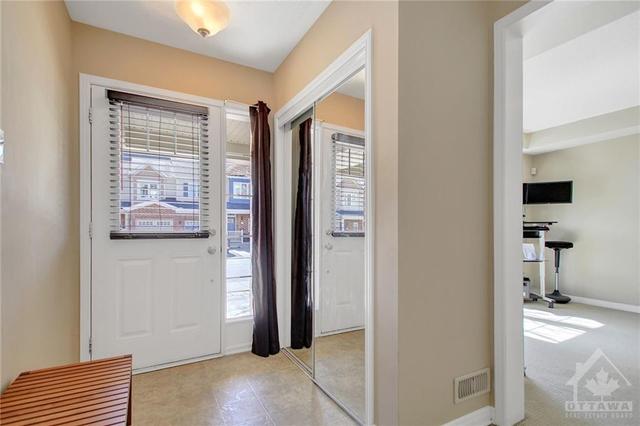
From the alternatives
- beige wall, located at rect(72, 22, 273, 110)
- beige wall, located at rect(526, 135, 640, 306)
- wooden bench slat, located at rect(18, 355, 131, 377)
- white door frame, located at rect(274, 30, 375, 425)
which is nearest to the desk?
beige wall, located at rect(526, 135, 640, 306)

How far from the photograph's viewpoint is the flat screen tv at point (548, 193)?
4.59 meters

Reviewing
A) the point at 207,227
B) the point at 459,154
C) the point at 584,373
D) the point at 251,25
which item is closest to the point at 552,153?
the point at 584,373

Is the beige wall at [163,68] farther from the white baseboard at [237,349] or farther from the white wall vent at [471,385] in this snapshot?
the white wall vent at [471,385]

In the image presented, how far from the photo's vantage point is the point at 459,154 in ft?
5.36

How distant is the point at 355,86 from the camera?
185 cm

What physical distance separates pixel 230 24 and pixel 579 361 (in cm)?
383

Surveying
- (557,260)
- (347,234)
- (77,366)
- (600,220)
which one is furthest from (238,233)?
(600,220)

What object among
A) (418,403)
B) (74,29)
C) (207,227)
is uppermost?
(74,29)

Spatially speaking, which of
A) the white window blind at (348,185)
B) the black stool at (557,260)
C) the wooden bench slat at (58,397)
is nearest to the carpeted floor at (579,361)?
the black stool at (557,260)

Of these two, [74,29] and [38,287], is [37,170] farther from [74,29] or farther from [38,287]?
[74,29]

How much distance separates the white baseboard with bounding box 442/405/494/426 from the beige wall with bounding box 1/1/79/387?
1969 millimetres

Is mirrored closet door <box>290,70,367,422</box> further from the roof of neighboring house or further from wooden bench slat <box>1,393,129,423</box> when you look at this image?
wooden bench slat <box>1,393,129,423</box>

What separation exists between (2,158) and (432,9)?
6.44 feet

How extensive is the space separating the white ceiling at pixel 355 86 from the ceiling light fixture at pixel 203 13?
0.85m
